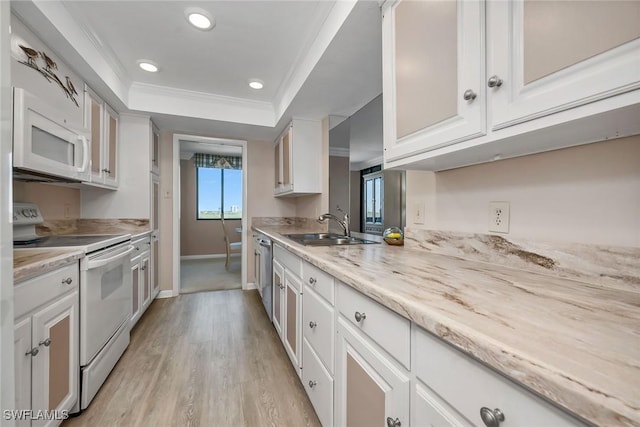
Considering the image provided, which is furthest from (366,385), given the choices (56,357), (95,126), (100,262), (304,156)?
(95,126)

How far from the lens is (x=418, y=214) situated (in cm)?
146

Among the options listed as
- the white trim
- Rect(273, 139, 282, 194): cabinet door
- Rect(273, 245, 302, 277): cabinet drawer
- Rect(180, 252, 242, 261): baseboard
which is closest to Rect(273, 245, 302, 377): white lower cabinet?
Result: Rect(273, 245, 302, 277): cabinet drawer

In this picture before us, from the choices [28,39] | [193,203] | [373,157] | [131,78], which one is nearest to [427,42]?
[373,157]

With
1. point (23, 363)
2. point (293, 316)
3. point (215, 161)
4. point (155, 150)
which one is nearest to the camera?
point (23, 363)

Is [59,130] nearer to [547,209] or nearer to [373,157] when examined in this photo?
[373,157]

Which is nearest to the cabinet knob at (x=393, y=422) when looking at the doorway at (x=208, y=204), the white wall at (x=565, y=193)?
the white wall at (x=565, y=193)

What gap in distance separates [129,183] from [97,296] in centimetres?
161

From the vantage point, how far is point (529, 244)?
0.92 meters

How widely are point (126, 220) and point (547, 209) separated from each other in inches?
131

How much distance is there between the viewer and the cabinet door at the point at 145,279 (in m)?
2.63

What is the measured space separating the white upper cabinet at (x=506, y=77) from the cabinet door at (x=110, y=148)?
2577 mm

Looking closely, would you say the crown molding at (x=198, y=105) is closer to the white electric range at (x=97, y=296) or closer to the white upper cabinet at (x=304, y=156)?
the white upper cabinet at (x=304, y=156)

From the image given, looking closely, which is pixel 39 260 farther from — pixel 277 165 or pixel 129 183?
pixel 277 165

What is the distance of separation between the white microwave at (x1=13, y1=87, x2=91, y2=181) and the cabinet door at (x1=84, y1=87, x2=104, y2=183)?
8.5 inches
